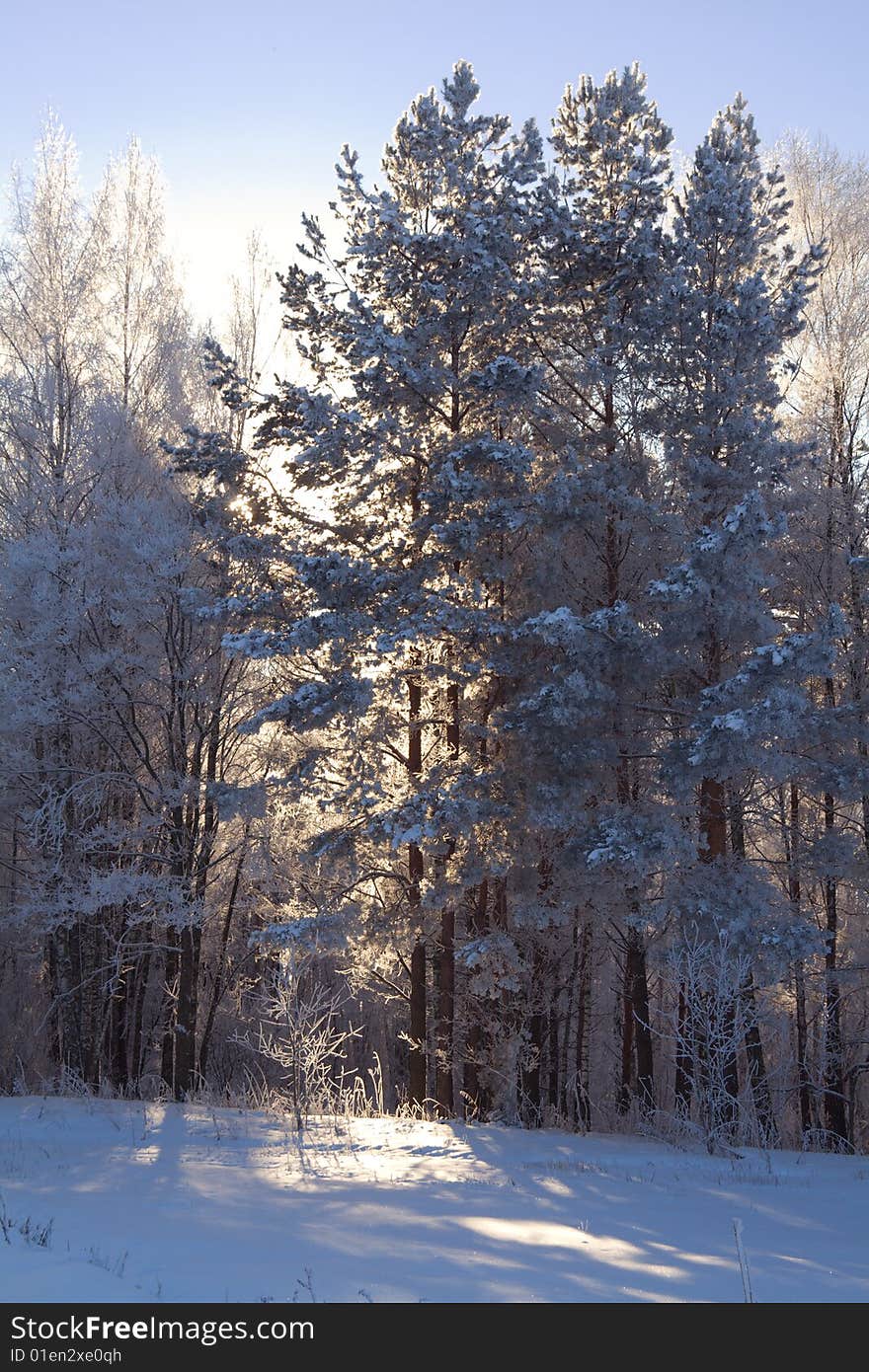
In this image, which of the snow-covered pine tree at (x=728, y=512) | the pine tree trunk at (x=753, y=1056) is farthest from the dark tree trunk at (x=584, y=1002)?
the snow-covered pine tree at (x=728, y=512)

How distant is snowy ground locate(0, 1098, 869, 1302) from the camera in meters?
4.62

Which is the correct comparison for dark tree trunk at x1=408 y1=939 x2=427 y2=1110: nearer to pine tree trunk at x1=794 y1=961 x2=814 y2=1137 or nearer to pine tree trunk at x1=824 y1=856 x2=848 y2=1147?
pine tree trunk at x1=824 y1=856 x2=848 y2=1147

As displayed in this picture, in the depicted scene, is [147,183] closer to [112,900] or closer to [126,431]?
[126,431]

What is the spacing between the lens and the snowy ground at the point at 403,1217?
4.62 metres

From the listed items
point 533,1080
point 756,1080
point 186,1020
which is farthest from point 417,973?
point 756,1080

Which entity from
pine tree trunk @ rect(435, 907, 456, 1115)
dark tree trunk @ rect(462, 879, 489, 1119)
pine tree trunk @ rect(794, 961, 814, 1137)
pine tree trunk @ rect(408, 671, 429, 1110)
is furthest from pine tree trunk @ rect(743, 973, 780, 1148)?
pine tree trunk @ rect(408, 671, 429, 1110)

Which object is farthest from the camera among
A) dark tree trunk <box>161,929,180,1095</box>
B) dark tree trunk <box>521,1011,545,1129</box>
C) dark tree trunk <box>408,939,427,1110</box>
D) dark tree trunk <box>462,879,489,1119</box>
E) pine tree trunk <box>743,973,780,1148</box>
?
dark tree trunk <box>161,929,180,1095</box>

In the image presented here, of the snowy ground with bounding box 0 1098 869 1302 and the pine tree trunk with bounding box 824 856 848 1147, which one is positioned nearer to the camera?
the snowy ground with bounding box 0 1098 869 1302

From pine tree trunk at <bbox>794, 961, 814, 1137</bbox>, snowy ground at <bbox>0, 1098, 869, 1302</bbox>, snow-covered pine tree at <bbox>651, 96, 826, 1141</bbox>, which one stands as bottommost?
pine tree trunk at <bbox>794, 961, 814, 1137</bbox>

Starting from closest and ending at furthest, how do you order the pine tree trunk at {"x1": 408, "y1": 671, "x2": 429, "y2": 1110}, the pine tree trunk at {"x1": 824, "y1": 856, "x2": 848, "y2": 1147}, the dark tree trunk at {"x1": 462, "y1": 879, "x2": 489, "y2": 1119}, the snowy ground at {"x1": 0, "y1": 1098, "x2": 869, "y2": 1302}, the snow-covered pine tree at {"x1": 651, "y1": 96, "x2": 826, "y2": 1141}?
1. the snowy ground at {"x1": 0, "y1": 1098, "x2": 869, "y2": 1302}
2. the snow-covered pine tree at {"x1": 651, "y1": 96, "x2": 826, "y2": 1141}
3. the pine tree trunk at {"x1": 408, "y1": 671, "x2": 429, "y2": 1110}
4. the dark tree trunk at {"x1": 462, "y1": 879, "x2": 489, "y2": 1119}
5. the pine tree trunk at {"x1": 824, "y1": 856, "x2": 848, "y2": 1147}

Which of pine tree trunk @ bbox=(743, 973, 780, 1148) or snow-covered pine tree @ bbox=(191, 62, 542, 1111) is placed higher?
snow-covered pine tree @ bbox=(191, 62, 542, 1111)
